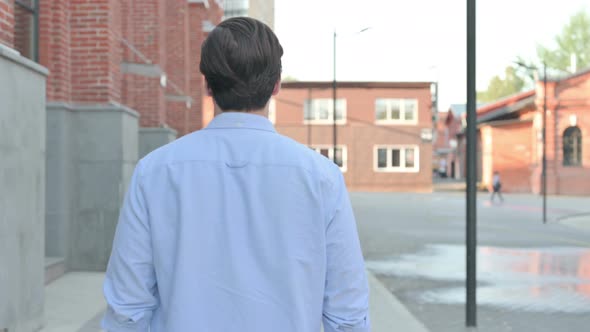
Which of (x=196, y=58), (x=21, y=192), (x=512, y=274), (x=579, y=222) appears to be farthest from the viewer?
(x=579, y=222)

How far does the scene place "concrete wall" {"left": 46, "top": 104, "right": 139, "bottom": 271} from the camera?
9.16 m

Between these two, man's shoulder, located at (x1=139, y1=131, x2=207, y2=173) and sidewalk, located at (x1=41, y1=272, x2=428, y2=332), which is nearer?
man's shoulder, located at (x1=139, y1=131, x2=207, y2=173)

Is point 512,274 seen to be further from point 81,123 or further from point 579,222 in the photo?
point 579,222

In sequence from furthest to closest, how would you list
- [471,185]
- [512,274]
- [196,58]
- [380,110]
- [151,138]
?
[380,110] → [196,58] → [151,138] → [512,274] → [471,185]

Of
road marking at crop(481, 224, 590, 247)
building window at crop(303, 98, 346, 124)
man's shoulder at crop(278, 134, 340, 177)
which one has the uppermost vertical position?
building window at crop(303, 98, 346, 124)

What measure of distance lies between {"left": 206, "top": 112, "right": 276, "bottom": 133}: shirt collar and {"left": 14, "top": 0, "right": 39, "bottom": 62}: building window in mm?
7313

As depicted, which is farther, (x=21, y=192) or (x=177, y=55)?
(x=177, y=55)

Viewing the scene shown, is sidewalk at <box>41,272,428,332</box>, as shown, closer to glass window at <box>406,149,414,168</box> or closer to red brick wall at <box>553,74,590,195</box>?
red brick wall at <box>553,74,590,195</box>

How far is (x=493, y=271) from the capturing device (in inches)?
410

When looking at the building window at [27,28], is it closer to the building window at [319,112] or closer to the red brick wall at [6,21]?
the red brick wall at [6,21]

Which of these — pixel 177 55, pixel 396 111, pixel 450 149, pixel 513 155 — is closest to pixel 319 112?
pixel 396 111

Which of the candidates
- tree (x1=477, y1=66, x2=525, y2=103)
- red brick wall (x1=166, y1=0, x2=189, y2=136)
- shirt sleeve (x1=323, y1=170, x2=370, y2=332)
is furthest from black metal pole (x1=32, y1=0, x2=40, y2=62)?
tree (x1=477, y1=66, x2=525, y2=103)

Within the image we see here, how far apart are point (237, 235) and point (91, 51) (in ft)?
27.4

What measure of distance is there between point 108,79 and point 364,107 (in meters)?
40.5
